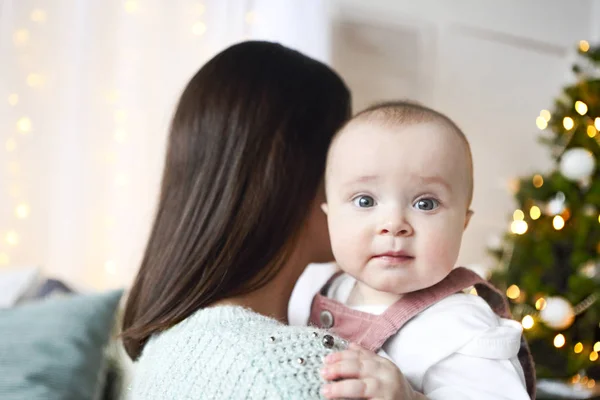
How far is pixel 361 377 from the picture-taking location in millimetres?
767

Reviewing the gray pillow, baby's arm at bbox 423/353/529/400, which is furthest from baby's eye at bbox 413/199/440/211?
the gray pillow

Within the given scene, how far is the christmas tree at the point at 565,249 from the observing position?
2482 millimetres

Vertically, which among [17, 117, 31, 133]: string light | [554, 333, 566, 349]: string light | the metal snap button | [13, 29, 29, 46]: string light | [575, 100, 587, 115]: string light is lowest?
[554, 333, 566, 349]: string light

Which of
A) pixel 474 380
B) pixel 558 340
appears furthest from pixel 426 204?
pixel 558 340

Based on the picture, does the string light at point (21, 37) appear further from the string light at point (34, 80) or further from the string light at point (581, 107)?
the string light at point (581, 107)

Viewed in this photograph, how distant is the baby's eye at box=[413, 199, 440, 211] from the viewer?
3.13 feet

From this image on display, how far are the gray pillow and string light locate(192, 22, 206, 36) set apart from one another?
129cm

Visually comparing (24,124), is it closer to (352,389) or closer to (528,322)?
(352,389)

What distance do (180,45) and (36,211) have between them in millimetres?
884

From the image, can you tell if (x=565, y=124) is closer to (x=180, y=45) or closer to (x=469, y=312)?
(x=180, y=45)

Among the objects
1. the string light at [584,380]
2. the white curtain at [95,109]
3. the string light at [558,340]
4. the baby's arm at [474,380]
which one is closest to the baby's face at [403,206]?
the baby's arm at [474,380]

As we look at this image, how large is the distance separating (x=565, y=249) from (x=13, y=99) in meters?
2.36

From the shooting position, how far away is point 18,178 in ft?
7.44

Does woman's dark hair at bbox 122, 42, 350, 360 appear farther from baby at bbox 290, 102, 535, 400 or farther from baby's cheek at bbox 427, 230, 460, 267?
baby's cheek at bbox 427, 230, 460, 267
